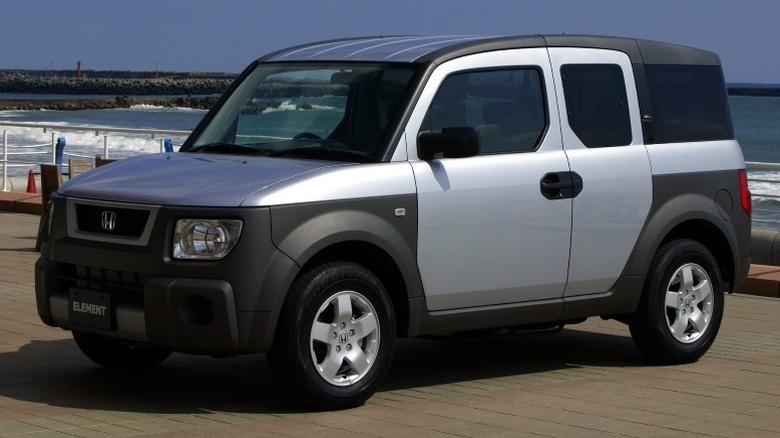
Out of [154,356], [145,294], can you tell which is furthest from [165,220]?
[154,356]

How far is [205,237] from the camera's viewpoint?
758 cm

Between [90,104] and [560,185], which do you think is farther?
[90,104]

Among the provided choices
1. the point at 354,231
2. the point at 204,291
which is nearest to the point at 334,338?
the point at 354,231

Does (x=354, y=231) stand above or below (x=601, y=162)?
below

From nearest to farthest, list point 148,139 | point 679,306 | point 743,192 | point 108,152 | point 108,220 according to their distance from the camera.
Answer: point 108,220 → point 679,306 → point 743,192 → point 108,152 → point 148,139

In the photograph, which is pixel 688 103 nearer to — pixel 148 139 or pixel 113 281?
pixel 113 281

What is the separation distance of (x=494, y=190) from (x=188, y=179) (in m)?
1.65

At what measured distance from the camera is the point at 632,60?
31.2ft

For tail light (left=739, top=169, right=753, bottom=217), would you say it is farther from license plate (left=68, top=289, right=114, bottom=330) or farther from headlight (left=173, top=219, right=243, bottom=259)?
license plate (left=68, top=289, right=114, bottom=330)

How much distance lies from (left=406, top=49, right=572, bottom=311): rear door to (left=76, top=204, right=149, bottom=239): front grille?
1.44 metres

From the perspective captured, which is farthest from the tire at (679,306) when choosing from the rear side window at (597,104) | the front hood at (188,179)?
the front hood at (188,179)

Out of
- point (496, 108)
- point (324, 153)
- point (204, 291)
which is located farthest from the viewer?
point (496, 108)

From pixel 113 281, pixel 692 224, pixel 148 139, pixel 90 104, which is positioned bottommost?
pixel 90 104

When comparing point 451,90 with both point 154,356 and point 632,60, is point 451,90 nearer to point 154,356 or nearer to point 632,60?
point 632,60
